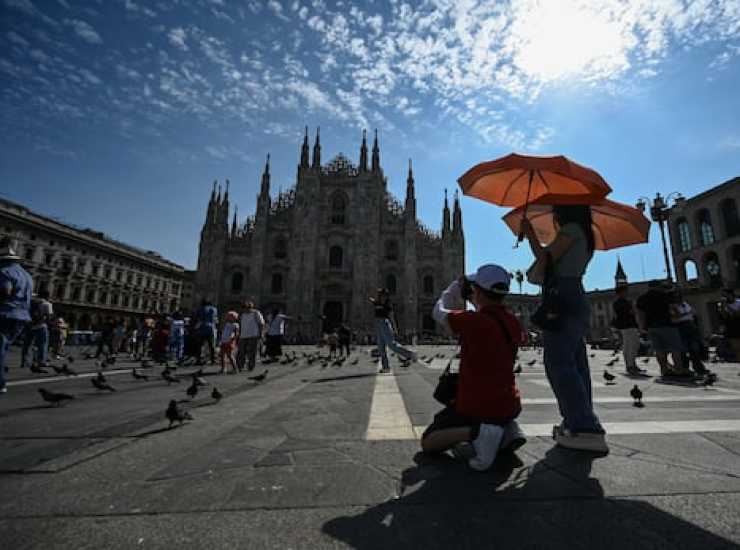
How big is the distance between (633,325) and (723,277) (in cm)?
2303

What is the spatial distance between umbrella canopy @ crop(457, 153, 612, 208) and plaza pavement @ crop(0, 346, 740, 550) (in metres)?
1.59

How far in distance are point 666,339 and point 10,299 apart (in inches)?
357

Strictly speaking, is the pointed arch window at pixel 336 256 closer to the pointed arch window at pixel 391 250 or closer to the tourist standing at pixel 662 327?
the pointed arch window at pixel 391 250

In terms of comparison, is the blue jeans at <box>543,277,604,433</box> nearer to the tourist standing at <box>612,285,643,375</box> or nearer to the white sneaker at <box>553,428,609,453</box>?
the white sneaker at <box>553,428,609,453</box>

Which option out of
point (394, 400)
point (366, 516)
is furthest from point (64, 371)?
point (366, 516)

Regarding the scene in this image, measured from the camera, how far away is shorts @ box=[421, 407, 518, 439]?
1.87 m

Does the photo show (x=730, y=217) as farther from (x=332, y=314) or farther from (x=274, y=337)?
(x=274, y=337)

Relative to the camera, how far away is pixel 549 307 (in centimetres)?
227

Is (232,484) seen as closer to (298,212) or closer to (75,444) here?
(75,444)

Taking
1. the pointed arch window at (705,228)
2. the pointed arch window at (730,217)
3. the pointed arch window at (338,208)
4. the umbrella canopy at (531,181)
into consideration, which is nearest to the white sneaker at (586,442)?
the umbrella canopy at (531,181)

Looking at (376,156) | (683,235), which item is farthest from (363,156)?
(683,235)

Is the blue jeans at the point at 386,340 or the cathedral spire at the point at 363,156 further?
the cathedral spire at the point at 363,156

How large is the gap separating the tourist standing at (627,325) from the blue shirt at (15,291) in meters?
8.91

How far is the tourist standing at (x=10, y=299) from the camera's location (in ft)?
13.8
